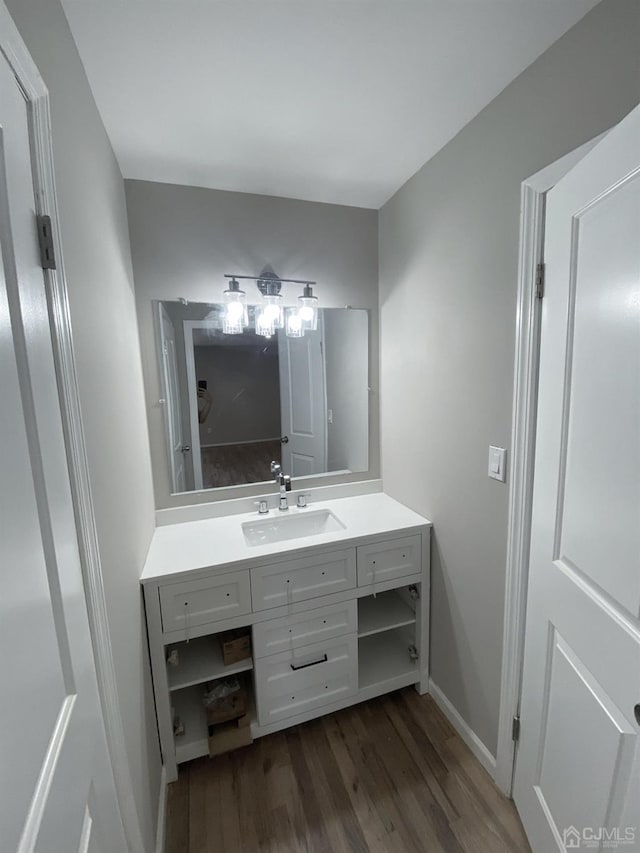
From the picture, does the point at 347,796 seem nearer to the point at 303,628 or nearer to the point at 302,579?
the point at 303,628

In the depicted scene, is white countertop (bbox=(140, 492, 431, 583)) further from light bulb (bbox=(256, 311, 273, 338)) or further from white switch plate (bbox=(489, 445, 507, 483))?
light bulb (bbox=(256, 311, 273, 338))

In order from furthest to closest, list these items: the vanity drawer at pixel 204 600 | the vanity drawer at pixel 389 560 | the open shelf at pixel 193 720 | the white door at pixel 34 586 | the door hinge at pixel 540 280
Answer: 1. the vanity drawer at pixel 389 560
2. the open shelf at pixel 193 720
3. the vanity drawer at pixel 204 600
4. the door hinge at pixel 540 280
5. the white door at pixel 34 586

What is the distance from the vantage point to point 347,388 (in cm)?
212

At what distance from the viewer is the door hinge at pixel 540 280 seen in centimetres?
110

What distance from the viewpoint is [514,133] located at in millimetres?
1163

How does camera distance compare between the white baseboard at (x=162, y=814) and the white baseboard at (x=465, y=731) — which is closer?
the white baseboard at (x=162, y=814)

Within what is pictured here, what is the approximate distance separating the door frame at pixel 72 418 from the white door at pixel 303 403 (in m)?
→ 1.24

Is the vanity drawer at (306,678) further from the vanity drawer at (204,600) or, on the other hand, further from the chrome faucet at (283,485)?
the chrome faucet at (283,485)

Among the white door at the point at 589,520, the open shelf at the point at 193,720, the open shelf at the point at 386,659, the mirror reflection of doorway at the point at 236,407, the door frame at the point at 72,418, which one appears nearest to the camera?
the door frame at the point at 72,418

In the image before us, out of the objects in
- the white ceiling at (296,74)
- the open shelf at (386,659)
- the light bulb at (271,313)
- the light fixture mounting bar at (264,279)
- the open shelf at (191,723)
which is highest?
the white ceiling at (296,74)

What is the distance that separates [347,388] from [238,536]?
989mm

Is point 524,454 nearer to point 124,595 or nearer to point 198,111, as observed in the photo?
point 124,595

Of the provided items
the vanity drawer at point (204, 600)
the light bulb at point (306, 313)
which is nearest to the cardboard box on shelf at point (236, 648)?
the vanity drawer at point (204, 600)

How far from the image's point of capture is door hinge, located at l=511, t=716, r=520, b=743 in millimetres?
1299
